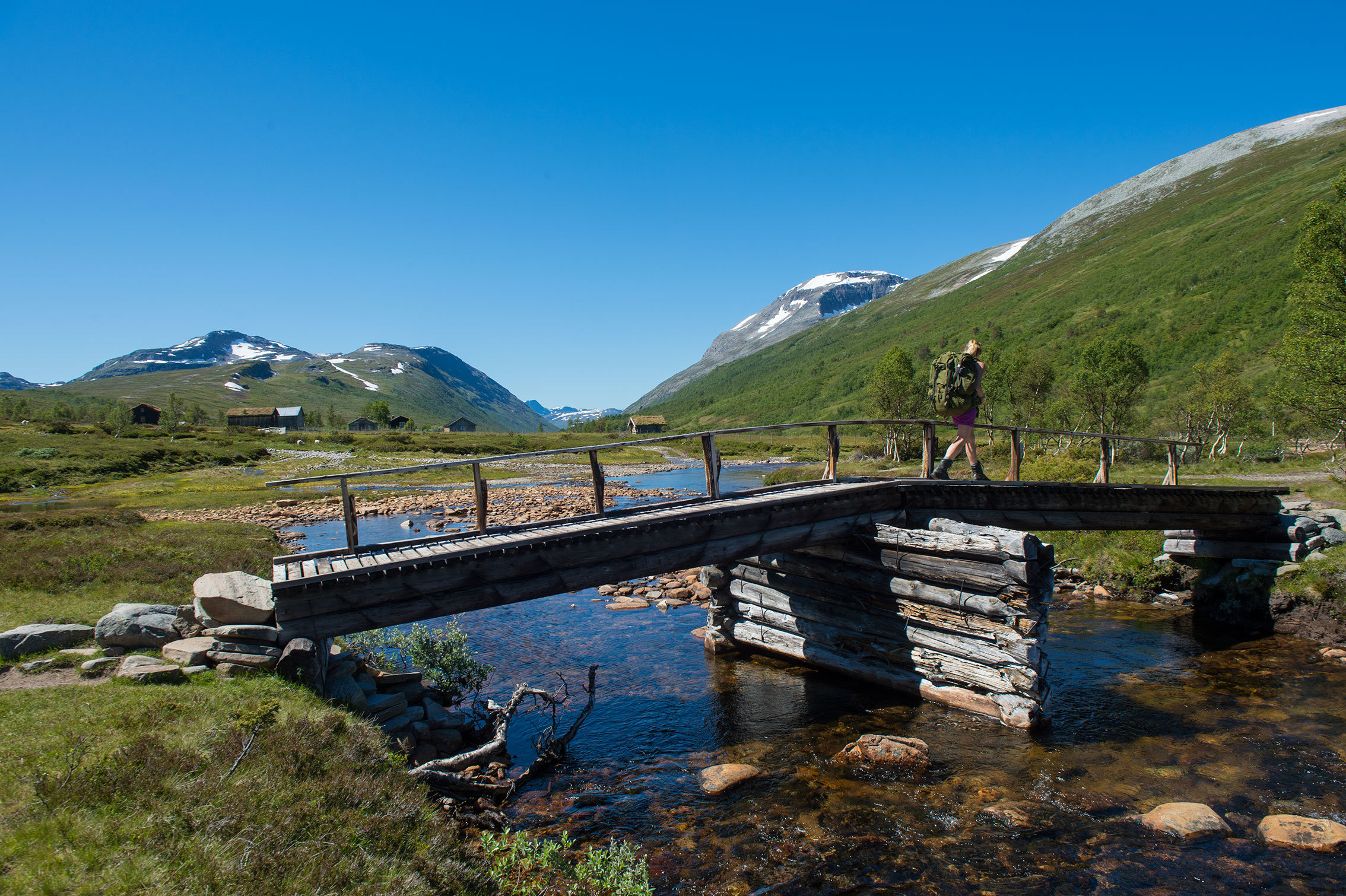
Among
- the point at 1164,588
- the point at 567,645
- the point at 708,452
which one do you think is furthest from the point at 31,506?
the point at 1164,588

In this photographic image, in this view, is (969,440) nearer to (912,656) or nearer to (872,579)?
(872,579)

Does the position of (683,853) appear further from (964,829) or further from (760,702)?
(760,702)

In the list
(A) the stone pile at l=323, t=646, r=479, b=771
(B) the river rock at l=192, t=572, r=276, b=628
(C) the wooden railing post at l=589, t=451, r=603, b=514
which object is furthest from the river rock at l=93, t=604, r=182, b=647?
(C) the wooden railing post at l=589, t=451, r=603, b=514

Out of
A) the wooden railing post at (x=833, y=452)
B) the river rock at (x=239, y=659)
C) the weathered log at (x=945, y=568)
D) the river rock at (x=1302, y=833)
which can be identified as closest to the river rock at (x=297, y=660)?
the river rock at (x=239, y=659)

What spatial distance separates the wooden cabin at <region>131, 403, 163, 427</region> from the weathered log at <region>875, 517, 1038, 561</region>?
187567 mm

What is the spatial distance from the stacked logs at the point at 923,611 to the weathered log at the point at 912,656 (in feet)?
0.06

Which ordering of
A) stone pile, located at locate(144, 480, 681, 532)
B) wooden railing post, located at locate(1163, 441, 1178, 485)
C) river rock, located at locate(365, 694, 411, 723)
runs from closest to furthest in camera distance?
river rock, located at locate(365, 694, 411, 723)
wooden railing post, located at locate(1163, 441, 1178, 485)
stone pile, located at locate(144, 480, 681, 532)

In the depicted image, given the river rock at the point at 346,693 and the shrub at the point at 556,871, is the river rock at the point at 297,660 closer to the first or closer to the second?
the river rock at the point at 346,693

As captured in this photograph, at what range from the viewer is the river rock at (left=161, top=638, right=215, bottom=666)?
8.29 m

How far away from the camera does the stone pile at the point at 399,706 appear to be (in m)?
8.97

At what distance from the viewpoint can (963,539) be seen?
10977mm

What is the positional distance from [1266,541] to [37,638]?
25909mm

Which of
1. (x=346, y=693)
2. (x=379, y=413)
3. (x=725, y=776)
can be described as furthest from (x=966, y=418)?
(x=379, y=413)

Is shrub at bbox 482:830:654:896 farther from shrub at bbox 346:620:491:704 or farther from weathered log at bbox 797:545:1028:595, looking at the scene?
weathered log at bbox 797:545:1028:595
